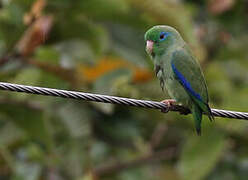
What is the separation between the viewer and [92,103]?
28.9 feet

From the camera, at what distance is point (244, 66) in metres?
11.6

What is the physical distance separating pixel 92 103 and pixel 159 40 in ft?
7.12

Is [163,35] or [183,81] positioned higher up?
[163,35]

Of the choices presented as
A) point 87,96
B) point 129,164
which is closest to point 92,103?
point 129,164

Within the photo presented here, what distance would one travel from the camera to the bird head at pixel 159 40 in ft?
22.4

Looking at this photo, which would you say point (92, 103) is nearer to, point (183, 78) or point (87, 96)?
point (183, 78)

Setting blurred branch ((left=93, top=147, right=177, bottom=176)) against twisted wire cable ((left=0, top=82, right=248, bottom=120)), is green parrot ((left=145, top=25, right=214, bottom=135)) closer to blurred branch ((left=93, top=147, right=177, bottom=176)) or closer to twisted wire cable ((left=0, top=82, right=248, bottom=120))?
twisted wire cable ((left=0, top=82, right=248, bottom=120))

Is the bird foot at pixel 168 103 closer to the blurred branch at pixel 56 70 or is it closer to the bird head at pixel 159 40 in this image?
the bird head at pixel 159 40

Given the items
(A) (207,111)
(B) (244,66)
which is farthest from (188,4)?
(A) (207,111)

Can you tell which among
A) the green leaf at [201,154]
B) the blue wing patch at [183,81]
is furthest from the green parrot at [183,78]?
the green leaf at [201,154]

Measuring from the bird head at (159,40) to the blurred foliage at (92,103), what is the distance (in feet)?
4.62

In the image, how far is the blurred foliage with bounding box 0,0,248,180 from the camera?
820 centimetres

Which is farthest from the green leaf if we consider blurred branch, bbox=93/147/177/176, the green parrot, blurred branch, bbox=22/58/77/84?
the green parrot

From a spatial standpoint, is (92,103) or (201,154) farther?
(201,154)
